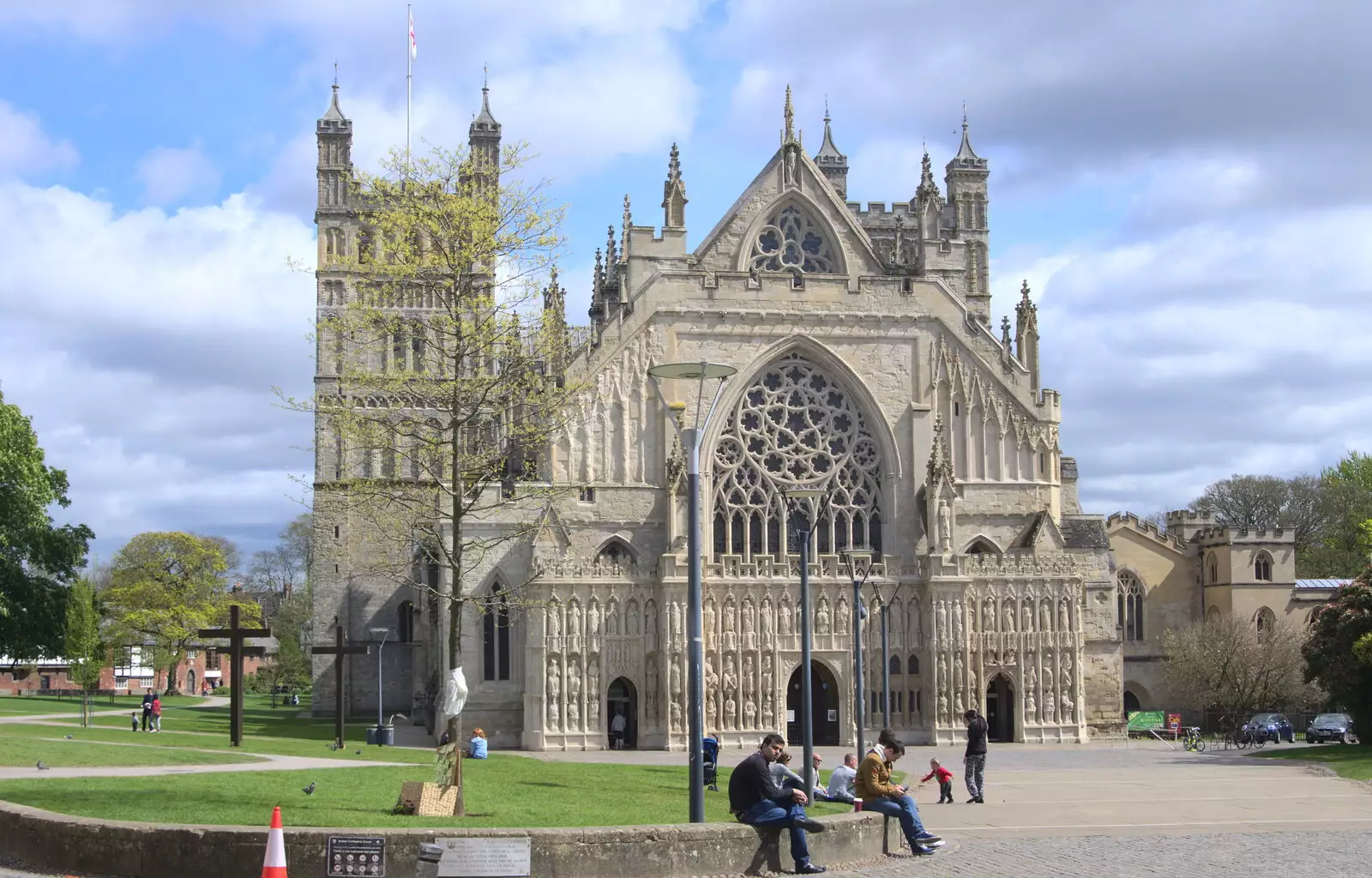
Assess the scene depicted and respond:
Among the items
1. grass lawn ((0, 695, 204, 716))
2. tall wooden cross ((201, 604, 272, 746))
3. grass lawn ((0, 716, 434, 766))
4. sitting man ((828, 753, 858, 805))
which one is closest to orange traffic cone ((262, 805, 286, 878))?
sitting man ((828, 753, 858, 805))

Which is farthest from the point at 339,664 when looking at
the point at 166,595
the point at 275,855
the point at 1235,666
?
the point at 166,595

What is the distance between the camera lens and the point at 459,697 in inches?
828

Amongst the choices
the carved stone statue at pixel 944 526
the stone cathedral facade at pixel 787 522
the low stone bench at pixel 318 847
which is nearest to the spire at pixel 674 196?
the stone cathedral facade at pixel 787 522

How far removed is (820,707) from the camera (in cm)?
4888

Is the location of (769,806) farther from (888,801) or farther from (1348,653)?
(1348,653)

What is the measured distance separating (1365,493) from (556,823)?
70.8 m

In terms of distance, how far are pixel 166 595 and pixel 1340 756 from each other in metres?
61.8

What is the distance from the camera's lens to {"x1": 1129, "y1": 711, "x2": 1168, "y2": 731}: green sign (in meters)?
52.6

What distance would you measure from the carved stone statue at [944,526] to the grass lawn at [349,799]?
22.6 m

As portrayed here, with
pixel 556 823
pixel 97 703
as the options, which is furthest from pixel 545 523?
pixel 97 703

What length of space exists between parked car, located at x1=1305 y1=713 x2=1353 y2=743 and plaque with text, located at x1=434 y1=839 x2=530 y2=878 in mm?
42660

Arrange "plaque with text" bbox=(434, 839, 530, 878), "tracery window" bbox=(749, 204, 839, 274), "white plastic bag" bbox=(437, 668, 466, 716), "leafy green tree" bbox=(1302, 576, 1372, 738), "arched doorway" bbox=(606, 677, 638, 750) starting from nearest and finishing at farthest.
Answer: "plaque with text" bbox=(434, 839, 530, 878) < "white plastic bag" bbox=(437, 668, 466, 716) < "leafy green tree" bbox=(1302, 576, 1372, 738) < "arched doorway" bbox=(606, 677, 638, 750) < "tracery window" bbox=(749, 204, 839, 274)

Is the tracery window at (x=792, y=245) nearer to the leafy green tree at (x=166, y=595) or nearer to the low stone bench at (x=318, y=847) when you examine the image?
the low stone bench at (x=318, y=847)

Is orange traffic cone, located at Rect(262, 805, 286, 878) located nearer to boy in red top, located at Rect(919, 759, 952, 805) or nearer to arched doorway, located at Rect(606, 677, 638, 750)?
boy in red top, located at Rect(919, 759, 952, 805)
